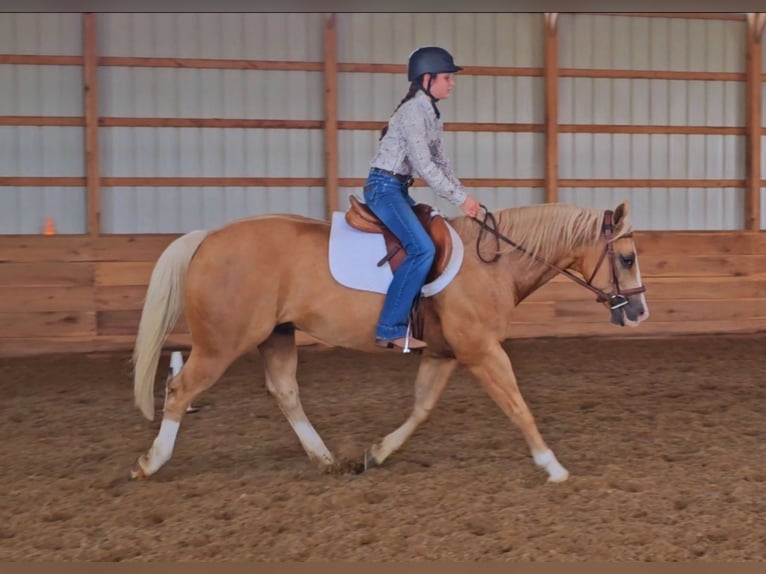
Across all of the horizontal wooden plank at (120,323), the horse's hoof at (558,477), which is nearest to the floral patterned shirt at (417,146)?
the horse's hoof at (558,477)

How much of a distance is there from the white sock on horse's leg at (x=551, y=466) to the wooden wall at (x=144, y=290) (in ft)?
15.5

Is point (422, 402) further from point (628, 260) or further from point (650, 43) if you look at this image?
point (650, 43)

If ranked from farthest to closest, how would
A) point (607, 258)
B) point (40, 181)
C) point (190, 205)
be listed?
point (190, 205) → point (40, 181) → point (607, 258)

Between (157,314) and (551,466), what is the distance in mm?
1879

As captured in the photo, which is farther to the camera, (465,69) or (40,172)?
(465,69)

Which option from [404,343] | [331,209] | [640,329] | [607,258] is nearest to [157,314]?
[404,343]

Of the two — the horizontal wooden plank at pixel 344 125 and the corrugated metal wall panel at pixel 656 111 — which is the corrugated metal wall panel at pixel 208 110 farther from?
the corrugated metal wall panel at pixel 656 111

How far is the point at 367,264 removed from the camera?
402cm

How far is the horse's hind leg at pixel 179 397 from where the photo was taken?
12.9 feet

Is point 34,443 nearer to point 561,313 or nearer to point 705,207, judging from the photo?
point 561,313

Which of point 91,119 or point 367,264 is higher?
point 91,119

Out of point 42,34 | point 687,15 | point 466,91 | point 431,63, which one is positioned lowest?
point 431,63

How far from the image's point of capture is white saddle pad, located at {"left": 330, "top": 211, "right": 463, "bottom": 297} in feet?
13.1

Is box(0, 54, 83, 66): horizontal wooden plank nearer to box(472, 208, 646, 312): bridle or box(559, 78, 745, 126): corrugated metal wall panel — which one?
box(559, 78, 745, 126): corrugated metal wall panel
